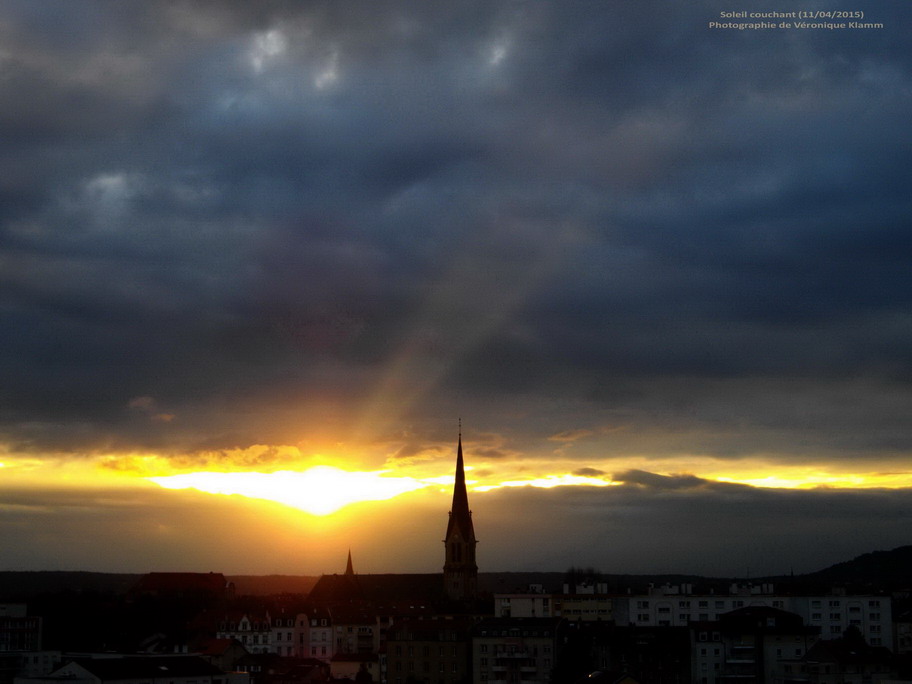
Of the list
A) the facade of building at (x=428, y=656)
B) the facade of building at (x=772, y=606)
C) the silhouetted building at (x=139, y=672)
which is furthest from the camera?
the facade of building at (x=772, y=606)

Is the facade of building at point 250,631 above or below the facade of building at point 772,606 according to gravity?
below

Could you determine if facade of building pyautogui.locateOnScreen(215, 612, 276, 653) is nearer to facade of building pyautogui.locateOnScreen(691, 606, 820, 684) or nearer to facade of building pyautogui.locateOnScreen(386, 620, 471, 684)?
facade of building pyautogui.locateOnScreen(386, 620, 471, 684)

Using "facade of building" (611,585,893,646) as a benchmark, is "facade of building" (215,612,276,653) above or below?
below

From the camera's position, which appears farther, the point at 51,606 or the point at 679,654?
the point at 51,606

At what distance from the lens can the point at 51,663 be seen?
124 meters

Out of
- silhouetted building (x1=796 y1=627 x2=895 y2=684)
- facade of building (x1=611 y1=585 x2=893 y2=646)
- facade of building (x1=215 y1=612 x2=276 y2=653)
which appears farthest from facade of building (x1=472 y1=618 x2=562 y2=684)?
facade of building (x1=215 y1=612 x2=276 y2=653)

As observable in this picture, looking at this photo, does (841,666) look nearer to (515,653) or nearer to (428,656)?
(515,653)

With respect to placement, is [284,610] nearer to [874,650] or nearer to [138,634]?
[138,634]

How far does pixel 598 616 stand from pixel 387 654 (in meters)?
36.1

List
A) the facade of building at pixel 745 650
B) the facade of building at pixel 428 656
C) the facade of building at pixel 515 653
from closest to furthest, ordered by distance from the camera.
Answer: the facade of building at pixel 745 650
the facade of building at pixel 515 653
the facade of building at pixel 428 656

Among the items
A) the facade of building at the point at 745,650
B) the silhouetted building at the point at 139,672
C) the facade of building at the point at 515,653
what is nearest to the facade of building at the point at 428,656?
the facade of building at the point at 515,653

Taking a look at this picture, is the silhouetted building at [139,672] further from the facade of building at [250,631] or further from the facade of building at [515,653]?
the facade of building at [250,631]

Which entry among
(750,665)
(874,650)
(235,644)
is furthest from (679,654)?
(235,644)

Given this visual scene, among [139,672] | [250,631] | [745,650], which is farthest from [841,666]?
[250,631]
